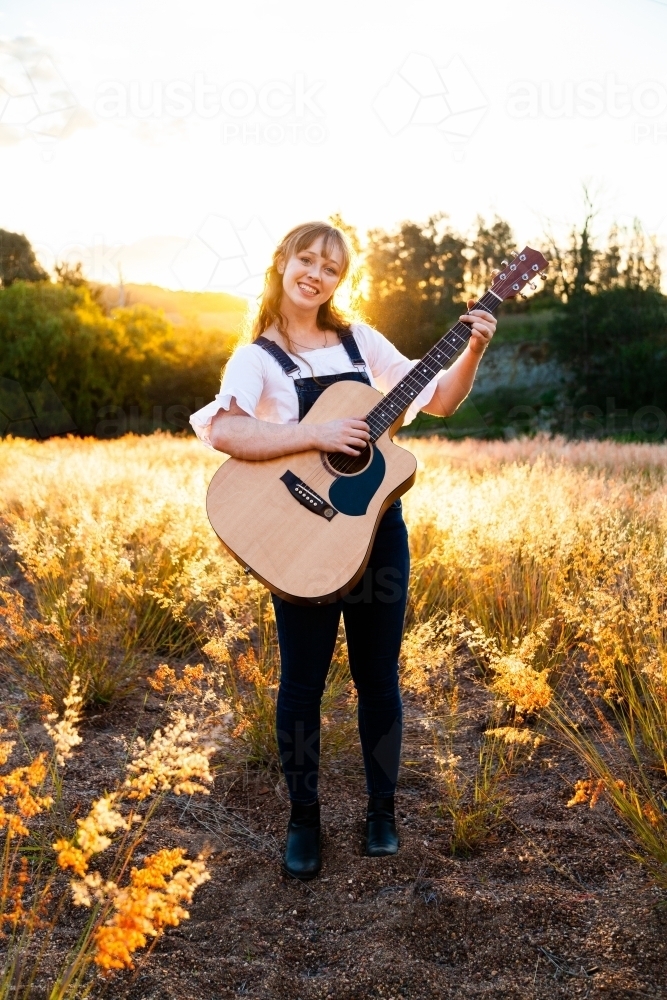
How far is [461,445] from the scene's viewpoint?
9164mm

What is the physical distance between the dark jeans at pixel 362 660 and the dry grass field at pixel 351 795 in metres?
0.25

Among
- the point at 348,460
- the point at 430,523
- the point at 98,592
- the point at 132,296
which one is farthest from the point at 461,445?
the point at 132,296

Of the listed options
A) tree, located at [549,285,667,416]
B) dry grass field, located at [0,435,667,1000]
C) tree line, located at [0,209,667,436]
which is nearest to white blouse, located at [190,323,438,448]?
dry grass field, located at [0,435,667,1000]

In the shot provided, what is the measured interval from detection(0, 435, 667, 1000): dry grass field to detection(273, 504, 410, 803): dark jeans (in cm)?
25

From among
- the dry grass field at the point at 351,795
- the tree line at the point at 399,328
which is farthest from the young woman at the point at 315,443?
the tree line at the point at 399,328

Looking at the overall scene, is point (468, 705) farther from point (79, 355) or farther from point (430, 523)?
point (79, 355)

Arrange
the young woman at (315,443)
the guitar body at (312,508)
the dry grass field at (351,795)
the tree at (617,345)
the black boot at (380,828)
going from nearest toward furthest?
the dry grass field at (351,795) → the guitar body at (312,508) → the young woman at (315,443) → the black boot at (380,828) → the tree at (617,345)

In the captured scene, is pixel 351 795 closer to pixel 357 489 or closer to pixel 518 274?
pixel 357 489

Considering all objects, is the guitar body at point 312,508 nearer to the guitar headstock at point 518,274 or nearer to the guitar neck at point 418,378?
the guitar neck at point 418,378

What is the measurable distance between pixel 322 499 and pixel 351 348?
0.49m

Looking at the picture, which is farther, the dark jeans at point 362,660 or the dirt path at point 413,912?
the dark jeans at point 362,660

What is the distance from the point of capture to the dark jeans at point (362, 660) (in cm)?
224

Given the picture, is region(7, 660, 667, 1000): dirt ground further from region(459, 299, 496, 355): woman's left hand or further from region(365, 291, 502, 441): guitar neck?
region(459, 299, 496, 355): woman's left hand

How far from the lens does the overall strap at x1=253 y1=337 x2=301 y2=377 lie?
2.29 meters
